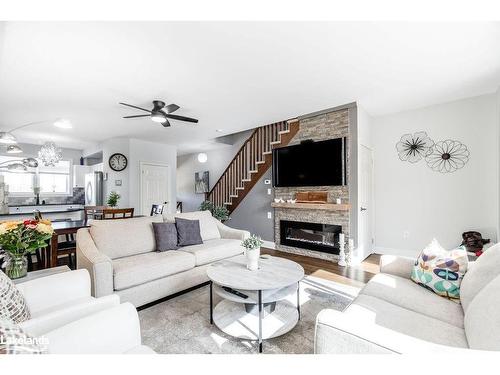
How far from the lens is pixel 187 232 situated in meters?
3.14

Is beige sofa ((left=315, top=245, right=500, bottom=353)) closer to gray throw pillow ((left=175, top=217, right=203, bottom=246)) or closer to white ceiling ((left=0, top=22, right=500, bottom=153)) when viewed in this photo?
white ceiling ((left=0, top=22, right=500, bottom=153))

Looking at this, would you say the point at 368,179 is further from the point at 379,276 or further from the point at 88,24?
the point at 88,24

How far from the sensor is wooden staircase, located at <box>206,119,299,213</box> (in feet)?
15.5

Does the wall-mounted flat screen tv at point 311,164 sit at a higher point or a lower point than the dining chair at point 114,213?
higher

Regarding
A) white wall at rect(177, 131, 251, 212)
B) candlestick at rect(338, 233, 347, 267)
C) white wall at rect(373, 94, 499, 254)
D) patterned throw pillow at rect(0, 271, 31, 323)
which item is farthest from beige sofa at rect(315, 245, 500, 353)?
white wall at rect(177, 131, 251, 212)

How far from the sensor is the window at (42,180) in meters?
6.10

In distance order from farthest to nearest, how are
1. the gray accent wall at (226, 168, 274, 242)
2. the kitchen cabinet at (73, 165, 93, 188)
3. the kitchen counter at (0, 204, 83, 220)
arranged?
the kitchen cabinet at (73, 165, 93, 188)
the kitchen counter at (0, 204, 83, 220)
the gray accent wall at (226, 168, 274, 242)

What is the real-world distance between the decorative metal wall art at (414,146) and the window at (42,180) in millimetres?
8493

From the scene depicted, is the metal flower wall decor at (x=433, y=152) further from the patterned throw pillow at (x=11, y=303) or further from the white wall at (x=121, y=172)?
the white wall at (x=121, y=172)

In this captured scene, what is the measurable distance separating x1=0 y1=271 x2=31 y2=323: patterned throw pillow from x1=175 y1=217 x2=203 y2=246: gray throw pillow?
1951mm

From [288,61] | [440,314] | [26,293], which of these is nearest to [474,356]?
[440,314]

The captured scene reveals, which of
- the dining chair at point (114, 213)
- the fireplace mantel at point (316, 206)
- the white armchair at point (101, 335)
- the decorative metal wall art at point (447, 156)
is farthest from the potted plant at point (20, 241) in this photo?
the decorative metal wall art at point (447, 156)

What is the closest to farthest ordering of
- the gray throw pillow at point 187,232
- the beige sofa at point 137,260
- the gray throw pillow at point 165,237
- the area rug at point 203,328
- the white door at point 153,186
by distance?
the area rug at point 203,328
the beige sofa at point 137,260
the gray throw pillow at point 165,237
the gray throw pillow at point 187,232
the white door at point 153,186

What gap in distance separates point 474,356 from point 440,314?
33.0 inches
